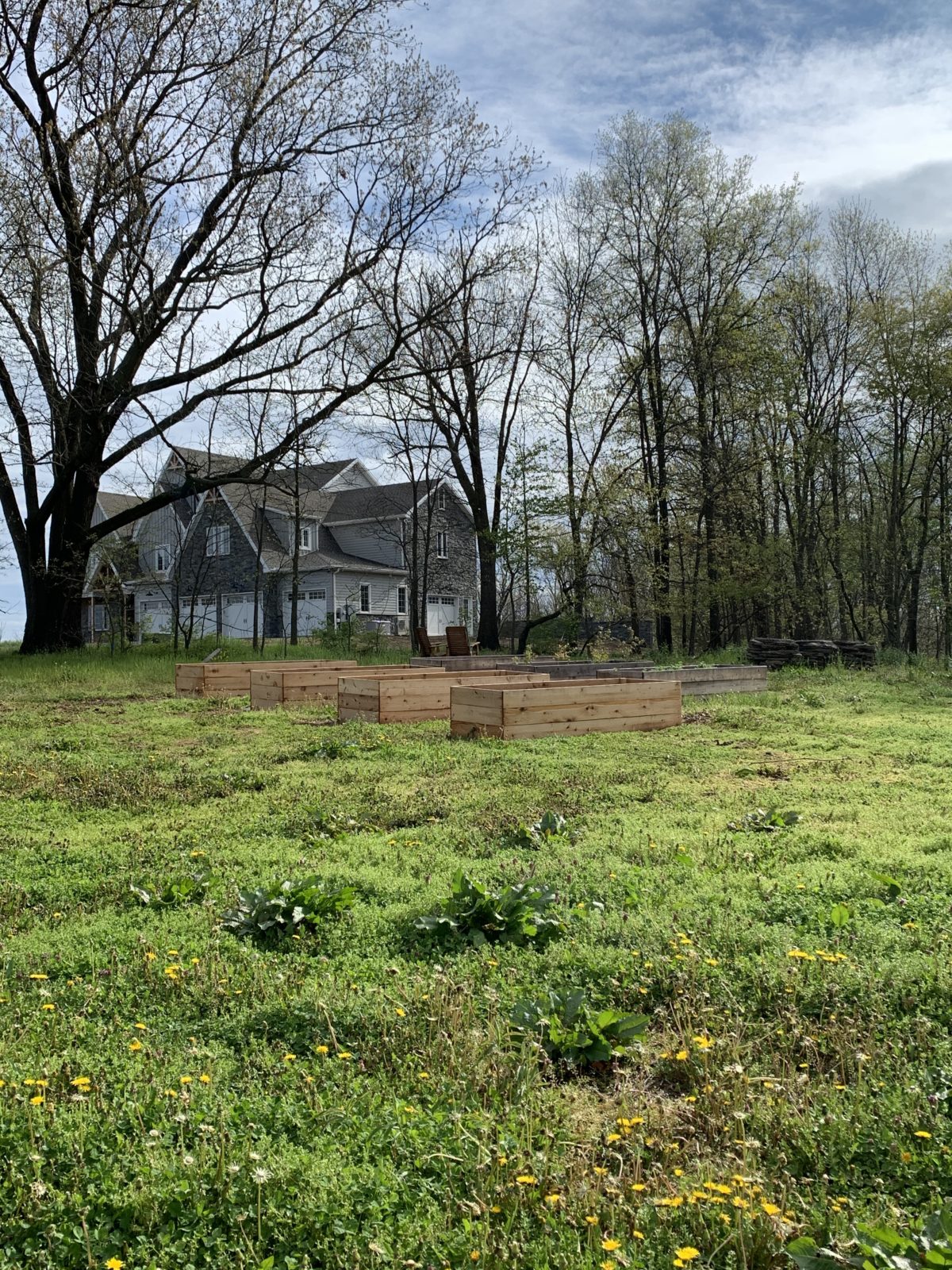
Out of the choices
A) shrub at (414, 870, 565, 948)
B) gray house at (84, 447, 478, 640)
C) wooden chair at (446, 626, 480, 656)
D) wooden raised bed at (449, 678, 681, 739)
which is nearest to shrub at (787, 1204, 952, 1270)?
shrub at (414, 870, 565, 948)

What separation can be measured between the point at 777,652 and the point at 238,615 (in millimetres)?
23273

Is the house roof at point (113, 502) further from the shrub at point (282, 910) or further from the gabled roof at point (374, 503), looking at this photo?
the shrub at point (282, 910)

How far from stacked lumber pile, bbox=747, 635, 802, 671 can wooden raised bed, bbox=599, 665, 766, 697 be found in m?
4.66

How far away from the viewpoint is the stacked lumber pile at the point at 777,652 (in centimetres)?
1945

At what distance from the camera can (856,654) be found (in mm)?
20219

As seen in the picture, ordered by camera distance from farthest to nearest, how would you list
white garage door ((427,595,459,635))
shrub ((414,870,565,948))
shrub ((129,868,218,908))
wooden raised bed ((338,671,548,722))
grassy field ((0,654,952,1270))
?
1. white garage door ((427,595,459,635))
2. wooden raised bed ((338,671,548,722))
3. shrub ((129,868,218,908))
4. shrub ((414,870,565,948))
5. grassy field ((0,654,952,1270))

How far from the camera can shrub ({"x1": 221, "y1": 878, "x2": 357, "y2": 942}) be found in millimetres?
3656

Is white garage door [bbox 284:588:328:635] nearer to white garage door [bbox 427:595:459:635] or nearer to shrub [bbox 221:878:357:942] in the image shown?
white garage door [bbox 427:595:459:635]

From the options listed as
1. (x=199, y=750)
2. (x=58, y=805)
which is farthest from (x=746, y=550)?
(x=58, y=805)

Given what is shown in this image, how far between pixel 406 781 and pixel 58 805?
241 cm

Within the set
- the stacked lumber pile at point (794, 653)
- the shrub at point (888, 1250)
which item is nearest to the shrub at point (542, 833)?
the shrub at point (888, 1250)

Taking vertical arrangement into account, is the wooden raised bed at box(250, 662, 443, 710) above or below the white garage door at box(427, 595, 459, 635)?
below

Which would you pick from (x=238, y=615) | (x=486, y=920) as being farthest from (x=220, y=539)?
(x=486, y=920)

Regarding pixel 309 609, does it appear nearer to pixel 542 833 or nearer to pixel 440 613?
pixel 440 613
